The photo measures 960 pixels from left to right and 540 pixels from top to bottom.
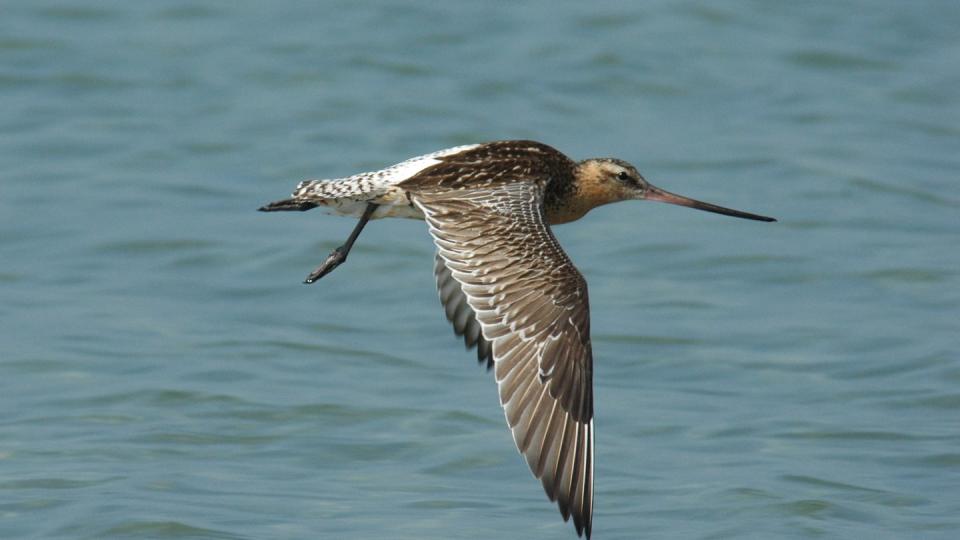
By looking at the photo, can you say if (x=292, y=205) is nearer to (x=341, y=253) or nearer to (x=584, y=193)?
(x=341, y=253)

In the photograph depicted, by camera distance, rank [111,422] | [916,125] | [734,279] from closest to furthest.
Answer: [111,422], [734,279], [916,125]

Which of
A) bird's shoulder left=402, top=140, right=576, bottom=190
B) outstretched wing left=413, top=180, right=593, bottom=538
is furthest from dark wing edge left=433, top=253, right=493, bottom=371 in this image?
outstretched wing left=413, top=180, right=593, bottom=538

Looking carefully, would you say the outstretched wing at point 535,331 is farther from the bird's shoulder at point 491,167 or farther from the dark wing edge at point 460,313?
the dark wing edge at point 460,313

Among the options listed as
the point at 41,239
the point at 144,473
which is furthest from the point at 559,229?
the point at 144,473

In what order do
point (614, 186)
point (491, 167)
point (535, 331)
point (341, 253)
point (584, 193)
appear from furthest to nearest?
1. point (614, 186)
2. point (584, 193)
3. point (341, 253)
4. point (491, 167)
5. point (535, 331)

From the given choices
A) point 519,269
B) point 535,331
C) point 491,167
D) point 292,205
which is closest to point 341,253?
point 292,205

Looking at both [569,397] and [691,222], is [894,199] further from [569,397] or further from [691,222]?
[569,397]

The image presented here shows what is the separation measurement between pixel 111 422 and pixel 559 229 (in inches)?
153

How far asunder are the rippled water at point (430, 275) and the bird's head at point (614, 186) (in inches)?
44.3

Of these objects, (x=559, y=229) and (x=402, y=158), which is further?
(x=402, y=158)

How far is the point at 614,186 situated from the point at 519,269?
1.78 metres

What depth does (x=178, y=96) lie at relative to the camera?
14.1 m

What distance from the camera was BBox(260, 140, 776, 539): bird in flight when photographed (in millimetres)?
7262

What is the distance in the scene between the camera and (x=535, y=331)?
24.5 ft
